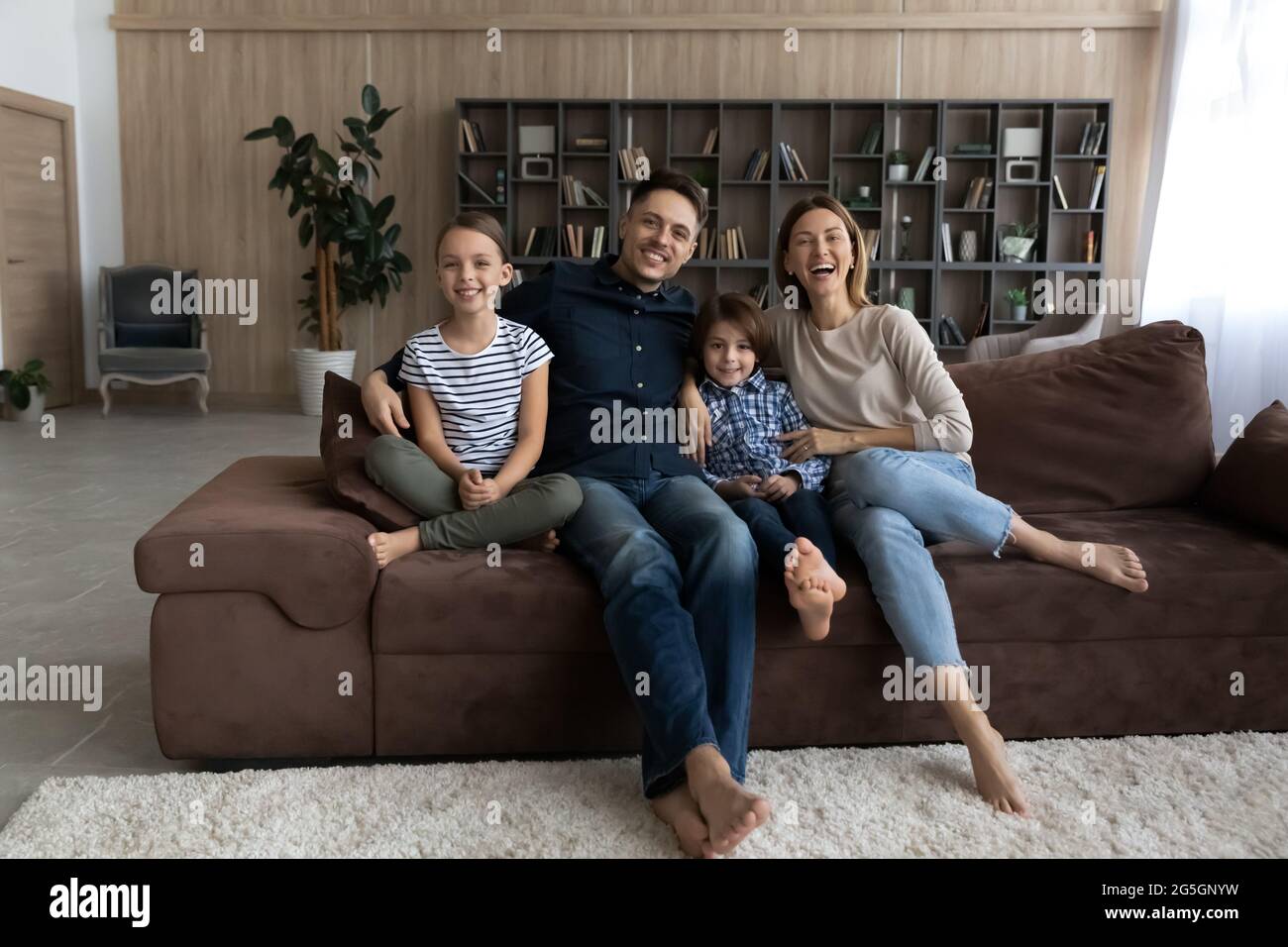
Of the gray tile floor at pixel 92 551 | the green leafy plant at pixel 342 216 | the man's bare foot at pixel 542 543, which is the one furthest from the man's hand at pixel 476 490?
the green leafy plant at pixel 342 216

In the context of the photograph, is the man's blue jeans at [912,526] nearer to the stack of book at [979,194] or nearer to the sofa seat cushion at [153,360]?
the stack of book at [979,194]

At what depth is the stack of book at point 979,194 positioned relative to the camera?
726 cm

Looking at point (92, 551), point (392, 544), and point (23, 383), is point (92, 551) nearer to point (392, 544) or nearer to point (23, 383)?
point (392, 544)

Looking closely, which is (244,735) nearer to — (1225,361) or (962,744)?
(962,744)

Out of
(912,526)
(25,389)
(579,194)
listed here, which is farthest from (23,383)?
(912,526)

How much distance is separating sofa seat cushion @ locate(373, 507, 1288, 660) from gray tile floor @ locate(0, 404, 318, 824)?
22.6 inches

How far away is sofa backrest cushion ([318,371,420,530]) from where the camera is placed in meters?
2.24

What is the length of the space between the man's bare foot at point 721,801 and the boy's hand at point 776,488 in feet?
2.39

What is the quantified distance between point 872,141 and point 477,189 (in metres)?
2.64

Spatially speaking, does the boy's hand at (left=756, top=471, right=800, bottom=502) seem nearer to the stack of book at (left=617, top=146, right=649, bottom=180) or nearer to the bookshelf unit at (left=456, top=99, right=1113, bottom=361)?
the bookshelf unit at (left=456, top=99, right=1113, bottom=361)

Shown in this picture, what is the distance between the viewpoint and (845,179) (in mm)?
7500

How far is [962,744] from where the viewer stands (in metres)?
2.18

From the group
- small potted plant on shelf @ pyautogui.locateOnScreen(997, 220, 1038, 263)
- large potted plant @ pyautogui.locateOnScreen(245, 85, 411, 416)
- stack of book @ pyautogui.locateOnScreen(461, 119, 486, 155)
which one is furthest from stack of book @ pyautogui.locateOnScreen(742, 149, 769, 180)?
large potted plant @ pyautogui.locateOnScreen(245, 85, 411, 416)

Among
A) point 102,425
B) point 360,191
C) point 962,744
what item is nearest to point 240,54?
point 360,191
